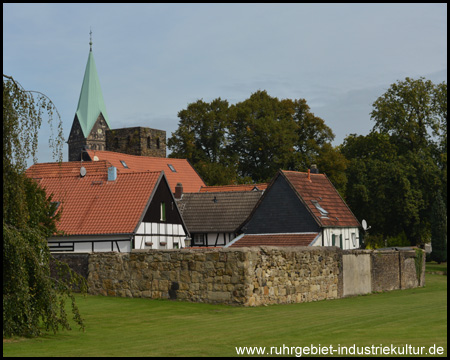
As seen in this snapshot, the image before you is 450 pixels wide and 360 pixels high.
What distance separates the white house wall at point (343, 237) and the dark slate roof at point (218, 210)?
239 inches

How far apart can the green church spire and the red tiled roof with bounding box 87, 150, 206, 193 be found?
3900cm

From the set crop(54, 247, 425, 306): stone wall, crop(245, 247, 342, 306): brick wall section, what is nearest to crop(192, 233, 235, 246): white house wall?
crop(245, 247, 342, 306): brick wall section

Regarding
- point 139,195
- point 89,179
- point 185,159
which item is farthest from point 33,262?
point 185,159

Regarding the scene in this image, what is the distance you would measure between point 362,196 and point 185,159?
16.0 meters

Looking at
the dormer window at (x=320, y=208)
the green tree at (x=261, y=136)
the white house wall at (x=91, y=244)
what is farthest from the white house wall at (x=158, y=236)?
the green tree at (x=261, y=136)

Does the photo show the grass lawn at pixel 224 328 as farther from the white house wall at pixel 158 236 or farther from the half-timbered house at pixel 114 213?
the white house wall at pixel 158 236

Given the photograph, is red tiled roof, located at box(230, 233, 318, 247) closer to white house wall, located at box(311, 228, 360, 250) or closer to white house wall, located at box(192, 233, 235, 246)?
white house wall, located at box(311, 228, 360, 250)

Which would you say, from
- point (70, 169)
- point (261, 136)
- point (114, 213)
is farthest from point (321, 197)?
point (261, 136)

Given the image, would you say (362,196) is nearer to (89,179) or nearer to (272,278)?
(89,179)

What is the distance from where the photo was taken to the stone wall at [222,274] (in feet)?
76.9

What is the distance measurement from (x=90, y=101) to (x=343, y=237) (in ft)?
219

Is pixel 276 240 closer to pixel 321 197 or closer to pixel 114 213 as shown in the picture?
pixel 321 197

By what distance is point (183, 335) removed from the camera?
16.0m

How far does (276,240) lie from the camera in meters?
40.8
